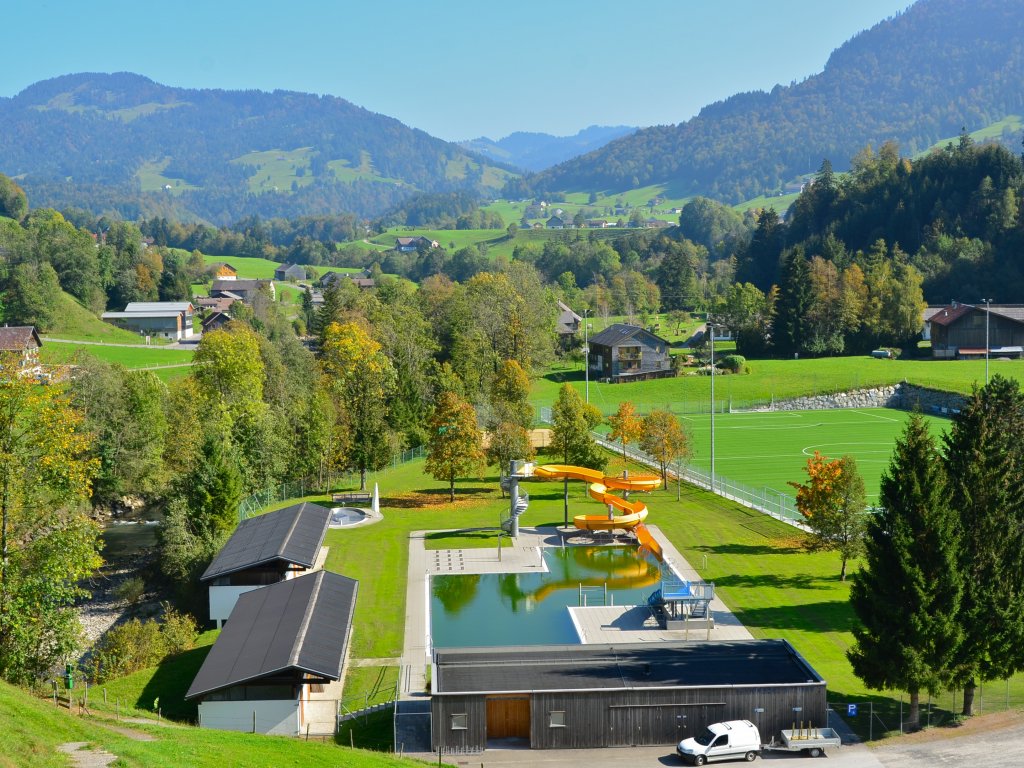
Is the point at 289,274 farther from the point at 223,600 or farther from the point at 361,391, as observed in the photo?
the point at 223,600

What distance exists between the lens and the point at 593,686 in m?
24.9

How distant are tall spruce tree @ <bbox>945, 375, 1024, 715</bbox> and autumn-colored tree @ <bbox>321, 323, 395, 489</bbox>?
102 ft

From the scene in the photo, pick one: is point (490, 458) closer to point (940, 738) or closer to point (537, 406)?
point (537, 406)

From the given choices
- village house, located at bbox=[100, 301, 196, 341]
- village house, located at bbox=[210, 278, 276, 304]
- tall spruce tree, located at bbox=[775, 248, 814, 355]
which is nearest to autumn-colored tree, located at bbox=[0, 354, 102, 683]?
tall spruce tree, located at bbox=[775, 248, 814, 355]

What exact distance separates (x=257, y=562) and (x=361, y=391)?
2606cm

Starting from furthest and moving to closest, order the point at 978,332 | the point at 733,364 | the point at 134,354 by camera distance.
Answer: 1. the point at 978,332
2. the point at 134,354
3. the point at 733,364

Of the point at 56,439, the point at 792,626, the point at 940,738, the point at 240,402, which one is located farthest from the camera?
the point at 240,402

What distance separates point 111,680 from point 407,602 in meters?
9.54

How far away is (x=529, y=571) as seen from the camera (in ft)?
129

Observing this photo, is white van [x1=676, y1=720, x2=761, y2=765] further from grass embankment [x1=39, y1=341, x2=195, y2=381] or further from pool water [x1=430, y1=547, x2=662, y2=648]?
grass embankment [x1=39, y1=341, x2=195, y2=381]

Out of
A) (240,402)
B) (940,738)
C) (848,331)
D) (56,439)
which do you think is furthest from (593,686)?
(848,331)

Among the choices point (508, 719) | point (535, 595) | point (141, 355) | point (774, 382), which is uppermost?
point (141, 355)

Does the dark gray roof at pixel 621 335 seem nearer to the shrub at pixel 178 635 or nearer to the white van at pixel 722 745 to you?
the shrub at pixel 178 635

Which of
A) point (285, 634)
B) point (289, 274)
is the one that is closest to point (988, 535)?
point (285, 634)
